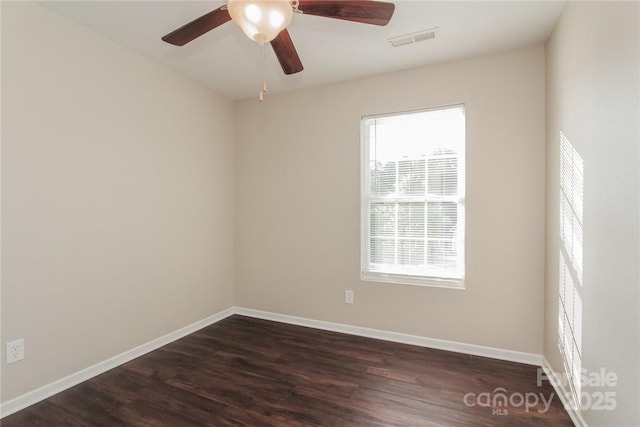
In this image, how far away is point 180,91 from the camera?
123 inches

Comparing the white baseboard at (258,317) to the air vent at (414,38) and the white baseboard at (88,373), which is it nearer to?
the white baseboard at (88,373)

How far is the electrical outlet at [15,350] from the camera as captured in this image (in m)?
1.93

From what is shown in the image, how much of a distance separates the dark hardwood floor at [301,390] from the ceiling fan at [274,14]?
2161 millimetres

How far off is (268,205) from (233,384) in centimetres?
195

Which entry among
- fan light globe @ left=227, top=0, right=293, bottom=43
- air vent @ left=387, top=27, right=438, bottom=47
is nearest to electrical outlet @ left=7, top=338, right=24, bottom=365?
fan light globe @ left=227, top=0, right=293, bottom=43

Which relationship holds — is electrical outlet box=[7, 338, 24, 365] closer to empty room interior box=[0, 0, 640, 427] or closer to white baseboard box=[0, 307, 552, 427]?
empty room interior box=[0, 0, 640, 427]

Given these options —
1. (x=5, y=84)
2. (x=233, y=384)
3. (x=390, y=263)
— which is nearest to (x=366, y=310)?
(x=390, y=263)

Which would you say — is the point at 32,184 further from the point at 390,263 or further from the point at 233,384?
the point at 390,263

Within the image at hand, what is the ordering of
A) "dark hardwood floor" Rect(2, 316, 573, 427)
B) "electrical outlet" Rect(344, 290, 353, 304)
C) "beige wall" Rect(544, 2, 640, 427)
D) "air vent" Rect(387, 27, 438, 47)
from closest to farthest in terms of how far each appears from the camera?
"beige wall" Rect(544, 2, 640, 427) < "dark hardwood floor" Rect(2, 316, 573, 427) < "air vent" Rect(387, 27, 438, 47) < "electrical outlet" Rect(344, 290, 353, 304)

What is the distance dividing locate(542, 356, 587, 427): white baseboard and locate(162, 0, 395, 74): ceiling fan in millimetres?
2443

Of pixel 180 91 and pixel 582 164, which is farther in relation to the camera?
pixel 180 91

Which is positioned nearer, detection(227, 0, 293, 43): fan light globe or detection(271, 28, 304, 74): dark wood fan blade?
detection(227, 0, 293, 43): fan light globe

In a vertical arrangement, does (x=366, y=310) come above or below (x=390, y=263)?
below

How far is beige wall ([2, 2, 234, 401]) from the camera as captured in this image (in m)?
1.98
